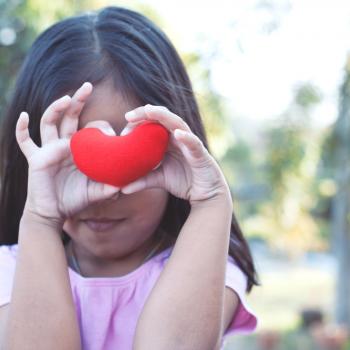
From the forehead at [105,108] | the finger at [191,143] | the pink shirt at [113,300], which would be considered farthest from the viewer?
the pink shirt at [113,300]

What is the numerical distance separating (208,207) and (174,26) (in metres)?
2.40

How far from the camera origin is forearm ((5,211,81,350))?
1263mm

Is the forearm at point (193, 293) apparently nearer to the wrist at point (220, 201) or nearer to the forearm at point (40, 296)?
the wrist at point (220, 201)

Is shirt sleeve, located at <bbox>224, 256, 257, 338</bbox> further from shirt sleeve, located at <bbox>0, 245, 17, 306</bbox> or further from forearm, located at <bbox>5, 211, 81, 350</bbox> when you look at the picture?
shirt sleeve, located at <bbox>0, 245, 17, 306</bbox>

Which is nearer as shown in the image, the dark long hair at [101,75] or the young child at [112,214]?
the young child at [112,214]

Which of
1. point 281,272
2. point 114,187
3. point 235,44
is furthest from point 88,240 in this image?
point 281,272

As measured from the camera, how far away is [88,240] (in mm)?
1446

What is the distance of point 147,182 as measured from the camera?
135 cm

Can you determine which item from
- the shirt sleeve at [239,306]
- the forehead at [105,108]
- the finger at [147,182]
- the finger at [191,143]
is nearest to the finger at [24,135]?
the forehead at [105,108]

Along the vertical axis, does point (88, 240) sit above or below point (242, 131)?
above

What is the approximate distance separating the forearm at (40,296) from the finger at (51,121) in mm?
175

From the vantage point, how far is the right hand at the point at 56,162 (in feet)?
4.33

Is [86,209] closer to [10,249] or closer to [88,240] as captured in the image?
[88,240]

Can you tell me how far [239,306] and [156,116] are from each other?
0.57 meters
